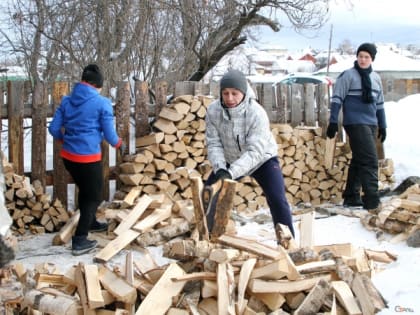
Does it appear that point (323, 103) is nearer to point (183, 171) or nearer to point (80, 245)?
point (183, 171)

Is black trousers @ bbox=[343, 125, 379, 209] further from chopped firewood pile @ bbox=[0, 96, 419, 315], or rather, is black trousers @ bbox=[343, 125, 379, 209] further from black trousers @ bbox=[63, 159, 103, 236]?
black trousers @ bbox=[63, 159, 103, 236]

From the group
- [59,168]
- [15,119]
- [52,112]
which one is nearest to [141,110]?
[52,112]

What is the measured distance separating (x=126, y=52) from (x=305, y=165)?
10.8 feet

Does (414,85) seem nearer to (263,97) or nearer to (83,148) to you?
(263,97)

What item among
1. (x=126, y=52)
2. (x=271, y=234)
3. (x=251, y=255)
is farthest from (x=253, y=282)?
(x=126, y=52)

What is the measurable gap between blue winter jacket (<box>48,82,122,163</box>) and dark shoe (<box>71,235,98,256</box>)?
2.38ft

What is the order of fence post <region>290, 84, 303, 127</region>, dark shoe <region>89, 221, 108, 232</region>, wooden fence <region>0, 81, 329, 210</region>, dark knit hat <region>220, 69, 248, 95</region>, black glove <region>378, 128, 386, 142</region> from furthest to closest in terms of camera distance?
fence post <region>290, 84, 303, 127</region> < black glove <region>378, 128, 386, 142</region> < wooden fence <region>0, 81, 329, 210</region> < dark shoe <region>89, 221, 108, 232</region> < dark knit hat <region>220, 69, 248, 95</region>

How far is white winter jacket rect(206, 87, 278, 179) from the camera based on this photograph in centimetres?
474

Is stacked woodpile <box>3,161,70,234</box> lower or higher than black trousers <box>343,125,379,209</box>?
lower

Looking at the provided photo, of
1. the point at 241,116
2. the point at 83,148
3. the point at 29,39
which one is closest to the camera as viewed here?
the point at 241,116

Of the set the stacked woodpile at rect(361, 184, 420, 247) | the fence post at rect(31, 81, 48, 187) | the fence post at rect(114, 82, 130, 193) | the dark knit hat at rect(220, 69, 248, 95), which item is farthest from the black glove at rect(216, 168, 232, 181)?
the fence post at rect(31, 81, 48, 187)

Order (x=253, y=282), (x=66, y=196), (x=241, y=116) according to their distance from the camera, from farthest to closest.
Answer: (x=66, y=196)
(x=241, y=116)
(x=253, y=282)

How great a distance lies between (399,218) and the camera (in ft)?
19.9

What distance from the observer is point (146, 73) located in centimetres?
997
